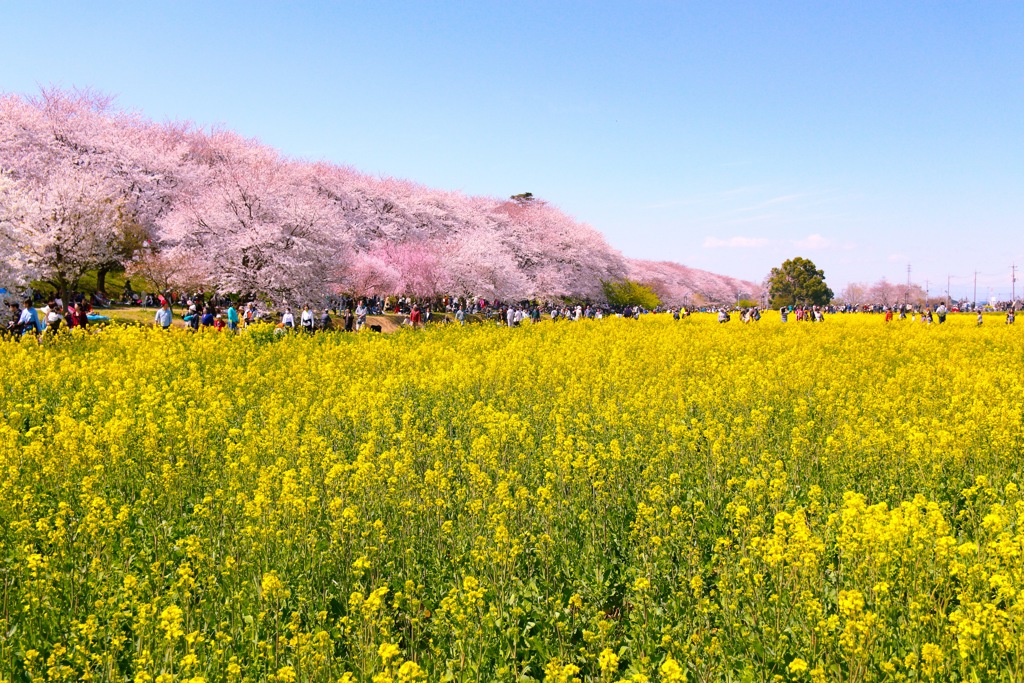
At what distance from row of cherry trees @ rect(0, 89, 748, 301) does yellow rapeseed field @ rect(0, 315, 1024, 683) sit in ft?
74.7

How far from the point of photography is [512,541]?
5512mm

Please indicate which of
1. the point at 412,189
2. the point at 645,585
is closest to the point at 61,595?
the point at 645,585

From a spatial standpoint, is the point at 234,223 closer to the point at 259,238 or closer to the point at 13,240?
the point at 259,238

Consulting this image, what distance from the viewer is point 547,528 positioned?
20.7 ft

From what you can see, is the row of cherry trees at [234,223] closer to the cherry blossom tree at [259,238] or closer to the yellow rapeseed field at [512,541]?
the cherry blossom tree at [259,238]

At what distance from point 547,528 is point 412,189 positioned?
6606 centimetres

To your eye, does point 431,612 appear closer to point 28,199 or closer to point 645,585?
point 645,585

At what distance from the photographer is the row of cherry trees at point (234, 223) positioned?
35000 millimetres

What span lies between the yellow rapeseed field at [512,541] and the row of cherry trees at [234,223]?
22.8m

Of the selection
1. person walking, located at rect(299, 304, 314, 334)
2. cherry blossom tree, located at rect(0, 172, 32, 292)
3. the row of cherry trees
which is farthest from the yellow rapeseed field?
the row of cherry trees

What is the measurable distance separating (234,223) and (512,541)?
34115mm

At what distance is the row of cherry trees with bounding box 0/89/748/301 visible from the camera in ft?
115

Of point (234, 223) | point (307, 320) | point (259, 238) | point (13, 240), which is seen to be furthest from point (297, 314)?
point (13, 240)

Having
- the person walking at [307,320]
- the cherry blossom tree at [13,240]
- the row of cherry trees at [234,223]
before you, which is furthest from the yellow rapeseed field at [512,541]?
the row of cherry trees at [234,223]
